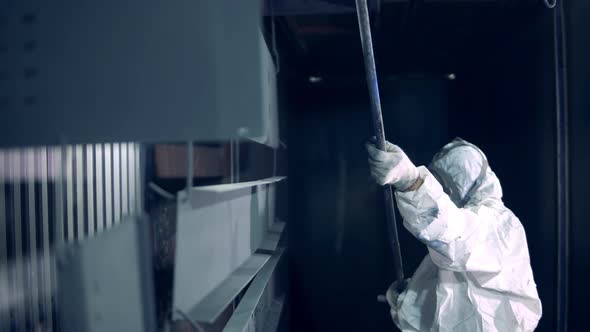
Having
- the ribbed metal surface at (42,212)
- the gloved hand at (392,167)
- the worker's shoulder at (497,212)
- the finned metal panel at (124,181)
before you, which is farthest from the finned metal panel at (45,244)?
the worker's shoulder at (497,212)

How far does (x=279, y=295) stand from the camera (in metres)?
1.88

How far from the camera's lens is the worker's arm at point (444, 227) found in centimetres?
103

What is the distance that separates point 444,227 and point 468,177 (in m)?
0.32

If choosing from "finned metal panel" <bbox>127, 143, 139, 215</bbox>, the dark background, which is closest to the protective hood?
the dark background

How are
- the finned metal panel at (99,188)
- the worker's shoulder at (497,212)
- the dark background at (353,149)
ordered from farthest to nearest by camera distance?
the dark background at (353,149)
the worker's shoulder at (497,212)
the finned metal panel at (99,188)

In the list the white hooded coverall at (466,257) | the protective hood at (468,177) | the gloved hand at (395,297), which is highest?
the protective hood at (468,177)

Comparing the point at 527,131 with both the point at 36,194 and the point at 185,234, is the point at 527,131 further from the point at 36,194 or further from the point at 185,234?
the point at 36,194

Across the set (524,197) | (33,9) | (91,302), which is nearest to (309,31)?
(524,197)

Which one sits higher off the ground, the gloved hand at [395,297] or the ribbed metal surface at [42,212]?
the ribbed metal surface at [42,212]

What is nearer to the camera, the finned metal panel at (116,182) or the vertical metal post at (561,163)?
the finned metal panel at (116,182)

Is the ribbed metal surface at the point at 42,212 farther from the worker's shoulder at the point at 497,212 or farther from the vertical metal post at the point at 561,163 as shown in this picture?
the vertical metal post at the point at 561,163

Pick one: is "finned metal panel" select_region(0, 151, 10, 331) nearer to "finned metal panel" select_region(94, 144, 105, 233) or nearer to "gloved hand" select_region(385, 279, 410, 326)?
"finned metal panel" select_region(94, 144, 105, 233)

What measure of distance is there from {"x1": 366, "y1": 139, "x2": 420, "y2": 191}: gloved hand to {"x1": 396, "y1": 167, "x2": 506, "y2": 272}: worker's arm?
24mm

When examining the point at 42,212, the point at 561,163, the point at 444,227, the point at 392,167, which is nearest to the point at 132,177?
the point at 42,212
